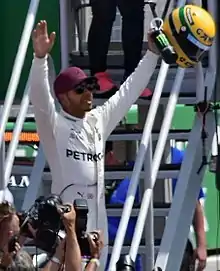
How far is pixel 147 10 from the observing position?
959 cm

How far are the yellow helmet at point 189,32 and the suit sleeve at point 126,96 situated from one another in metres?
0.18

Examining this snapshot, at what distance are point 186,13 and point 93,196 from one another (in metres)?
1.19

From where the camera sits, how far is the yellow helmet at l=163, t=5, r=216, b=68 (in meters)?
5.99

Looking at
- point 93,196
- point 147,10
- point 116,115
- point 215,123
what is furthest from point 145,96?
point 147,10

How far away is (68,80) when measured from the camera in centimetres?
564

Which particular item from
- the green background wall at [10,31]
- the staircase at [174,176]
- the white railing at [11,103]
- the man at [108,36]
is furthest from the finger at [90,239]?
the green background wall at [10,31]

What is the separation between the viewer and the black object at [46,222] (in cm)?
458

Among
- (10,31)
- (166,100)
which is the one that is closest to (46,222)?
(166,100)

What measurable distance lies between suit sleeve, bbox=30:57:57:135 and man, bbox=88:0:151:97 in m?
1.18

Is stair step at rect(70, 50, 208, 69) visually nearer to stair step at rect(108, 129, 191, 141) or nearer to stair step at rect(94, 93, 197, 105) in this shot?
stair step at rect(94, 93, 197, 105)

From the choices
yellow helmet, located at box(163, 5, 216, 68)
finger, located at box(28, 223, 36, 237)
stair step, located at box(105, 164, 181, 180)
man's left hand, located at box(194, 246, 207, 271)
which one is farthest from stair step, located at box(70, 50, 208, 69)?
finger, located at box(28, 223, 36, 237)

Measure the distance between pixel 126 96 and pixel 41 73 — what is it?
69 cm

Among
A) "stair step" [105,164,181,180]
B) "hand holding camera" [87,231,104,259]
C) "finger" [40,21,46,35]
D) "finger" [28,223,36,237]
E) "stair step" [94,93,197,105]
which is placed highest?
"finger" [40,21,46,35]

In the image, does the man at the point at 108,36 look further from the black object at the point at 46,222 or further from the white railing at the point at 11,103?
the black object at the point at 46,222
